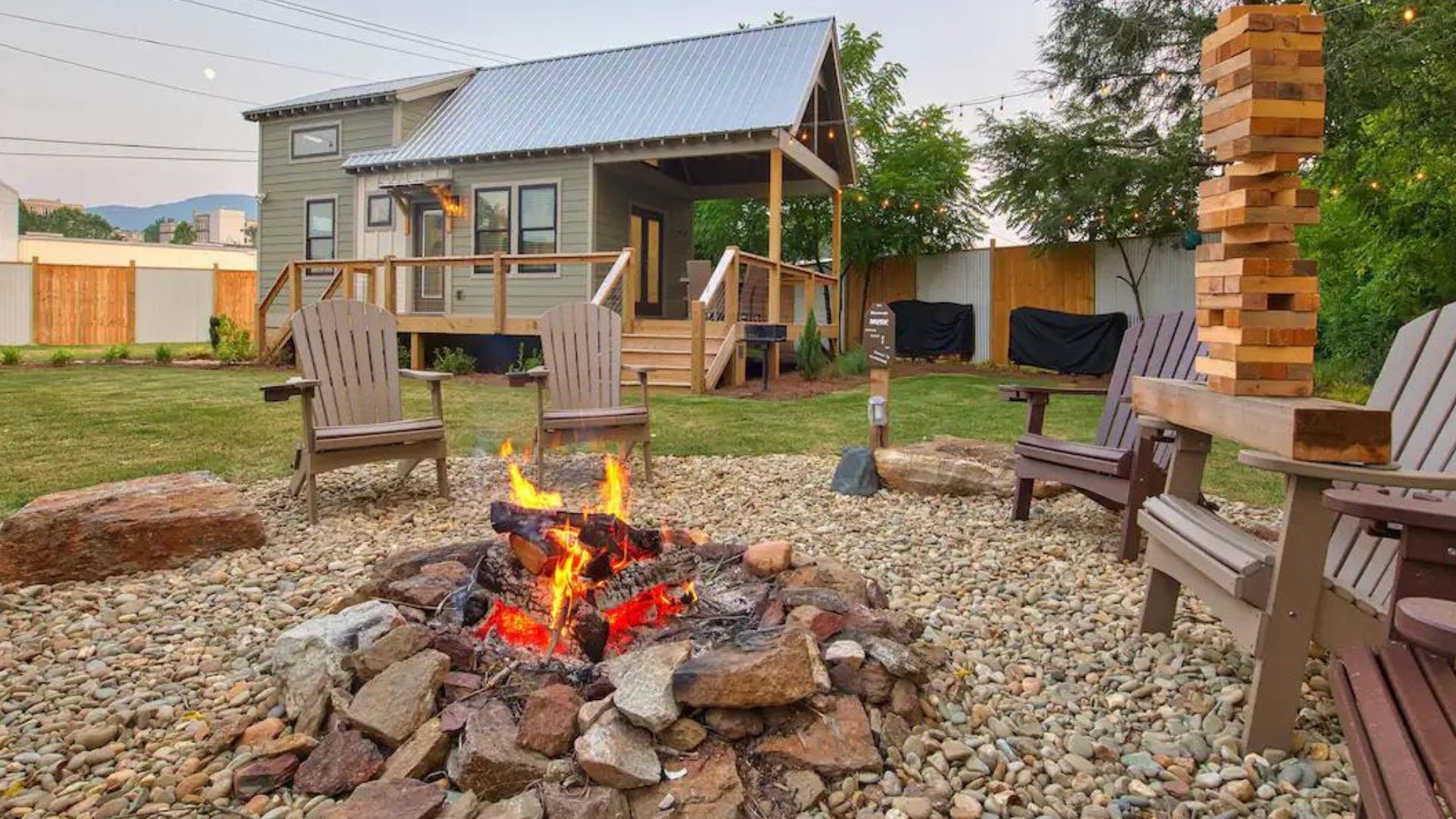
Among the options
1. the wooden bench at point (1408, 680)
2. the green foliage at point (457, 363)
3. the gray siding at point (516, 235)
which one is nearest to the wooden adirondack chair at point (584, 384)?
A: the wooden bench at point (1408, 680)

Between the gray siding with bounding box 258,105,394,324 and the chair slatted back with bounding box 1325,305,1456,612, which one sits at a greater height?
the gray siding with bounding box 258,105,394,324

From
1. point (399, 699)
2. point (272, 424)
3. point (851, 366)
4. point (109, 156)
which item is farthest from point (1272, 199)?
point (109, 156)

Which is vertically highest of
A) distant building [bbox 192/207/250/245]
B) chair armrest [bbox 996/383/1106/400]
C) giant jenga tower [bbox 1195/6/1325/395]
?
distant building [bbox 192/207/250/245]

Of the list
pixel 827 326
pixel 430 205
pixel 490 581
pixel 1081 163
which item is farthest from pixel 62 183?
pixel 490 581

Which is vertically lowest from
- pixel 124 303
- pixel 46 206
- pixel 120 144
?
pixel 124 303

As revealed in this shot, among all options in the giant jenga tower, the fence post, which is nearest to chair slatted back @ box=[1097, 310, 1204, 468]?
the giant jenga tower

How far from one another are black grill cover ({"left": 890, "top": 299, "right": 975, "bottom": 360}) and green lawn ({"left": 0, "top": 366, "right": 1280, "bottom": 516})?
468cm

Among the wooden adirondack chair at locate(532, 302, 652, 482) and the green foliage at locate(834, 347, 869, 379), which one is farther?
the green foliage at locate(834, 347, 869, 379)

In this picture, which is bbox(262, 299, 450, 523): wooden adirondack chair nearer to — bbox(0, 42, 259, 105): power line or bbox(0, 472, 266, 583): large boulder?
bbox(0, 472, 266, 583): large boulder

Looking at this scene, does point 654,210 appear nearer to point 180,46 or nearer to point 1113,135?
point 1113,135

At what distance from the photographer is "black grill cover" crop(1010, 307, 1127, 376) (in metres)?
12.8

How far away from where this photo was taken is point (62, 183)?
124 feet

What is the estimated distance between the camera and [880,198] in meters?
16.8

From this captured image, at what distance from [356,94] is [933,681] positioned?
14.7m
